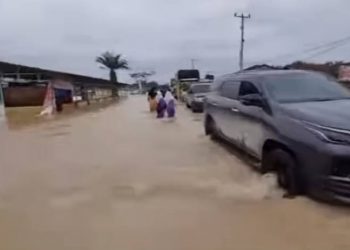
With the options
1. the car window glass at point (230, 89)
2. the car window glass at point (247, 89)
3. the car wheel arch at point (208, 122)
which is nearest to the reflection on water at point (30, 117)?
the car wheel arch at point (208, 122)

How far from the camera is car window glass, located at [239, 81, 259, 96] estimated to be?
7.45 metres

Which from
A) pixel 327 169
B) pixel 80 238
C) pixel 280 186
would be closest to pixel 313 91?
pixel 280 186

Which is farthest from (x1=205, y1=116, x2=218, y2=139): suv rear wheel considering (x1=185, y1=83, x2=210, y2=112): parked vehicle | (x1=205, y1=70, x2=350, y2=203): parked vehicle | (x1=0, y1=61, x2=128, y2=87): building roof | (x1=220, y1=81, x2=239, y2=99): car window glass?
(x1=0, y1=61, x2=128, y2=87): building roof

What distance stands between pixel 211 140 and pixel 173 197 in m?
5.48

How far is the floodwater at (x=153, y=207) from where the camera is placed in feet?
15.4

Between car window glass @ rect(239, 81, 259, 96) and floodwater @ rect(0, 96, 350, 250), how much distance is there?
1202 mm

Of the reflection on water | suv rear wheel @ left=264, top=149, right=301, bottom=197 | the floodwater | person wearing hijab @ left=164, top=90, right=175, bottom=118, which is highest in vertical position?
suv rear wheel @ left=264, top=149, right=301, bottom=197

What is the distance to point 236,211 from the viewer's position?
18.4 feet

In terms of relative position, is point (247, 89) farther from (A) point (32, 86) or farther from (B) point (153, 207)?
(A) point (32, 86)

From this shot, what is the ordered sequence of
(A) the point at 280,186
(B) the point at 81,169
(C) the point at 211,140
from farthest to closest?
(C) the point at 211,140 → (B) the point at 81,169 → (A) the point at 280,186

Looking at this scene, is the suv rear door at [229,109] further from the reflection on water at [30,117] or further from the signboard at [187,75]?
the signboard at [187,75]

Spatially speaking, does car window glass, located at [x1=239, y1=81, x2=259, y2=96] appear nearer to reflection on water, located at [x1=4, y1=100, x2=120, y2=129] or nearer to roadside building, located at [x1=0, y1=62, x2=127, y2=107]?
reflection on water, located at [x1=4, y1=100, x2=120, y2=129]

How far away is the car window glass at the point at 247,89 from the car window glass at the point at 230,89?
341 millimetres

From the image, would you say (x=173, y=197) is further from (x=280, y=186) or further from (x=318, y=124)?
(x=318, y=124)
